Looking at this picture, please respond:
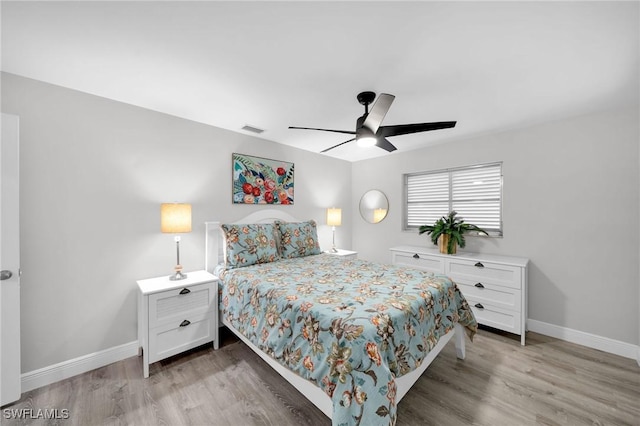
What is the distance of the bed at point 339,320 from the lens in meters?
1.32

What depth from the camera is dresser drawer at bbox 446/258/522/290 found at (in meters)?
2.78

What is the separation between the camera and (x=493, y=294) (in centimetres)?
292

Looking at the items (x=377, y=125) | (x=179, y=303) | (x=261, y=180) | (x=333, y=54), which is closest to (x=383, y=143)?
(x=377, y=125)

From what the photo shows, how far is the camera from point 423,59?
1774 millimetres

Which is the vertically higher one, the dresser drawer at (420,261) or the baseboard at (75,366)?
the dresser drawer at (420,261)

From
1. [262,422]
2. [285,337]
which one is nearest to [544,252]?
[285,337]

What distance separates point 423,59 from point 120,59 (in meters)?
2.12

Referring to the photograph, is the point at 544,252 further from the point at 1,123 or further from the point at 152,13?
the point at 1,123

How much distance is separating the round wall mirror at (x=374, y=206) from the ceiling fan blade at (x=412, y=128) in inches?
91.6

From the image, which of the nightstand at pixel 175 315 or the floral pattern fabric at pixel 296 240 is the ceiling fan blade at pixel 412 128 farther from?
the nightstand at pixel 175 315

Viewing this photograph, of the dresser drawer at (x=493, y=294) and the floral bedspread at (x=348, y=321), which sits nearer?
the floral bedspread at (x=348, y=321)

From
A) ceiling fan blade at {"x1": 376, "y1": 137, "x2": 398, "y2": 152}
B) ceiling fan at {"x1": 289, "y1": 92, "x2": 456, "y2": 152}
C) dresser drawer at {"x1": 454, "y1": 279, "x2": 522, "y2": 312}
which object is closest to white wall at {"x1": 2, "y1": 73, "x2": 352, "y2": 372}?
ceiling fan at {"x1": 289, "y1": 92, "x2": 456, "y2": 152}

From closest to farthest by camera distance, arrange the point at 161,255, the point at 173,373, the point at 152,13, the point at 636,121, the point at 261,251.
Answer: the point at 152,13 → the point at 173,373 → the point at 636,121 → the point at 161,255 → the point at 261,251

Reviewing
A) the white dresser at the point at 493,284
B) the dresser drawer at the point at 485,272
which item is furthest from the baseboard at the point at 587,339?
the dresser drawer at the point at 485,272
